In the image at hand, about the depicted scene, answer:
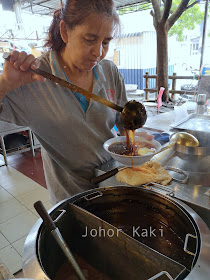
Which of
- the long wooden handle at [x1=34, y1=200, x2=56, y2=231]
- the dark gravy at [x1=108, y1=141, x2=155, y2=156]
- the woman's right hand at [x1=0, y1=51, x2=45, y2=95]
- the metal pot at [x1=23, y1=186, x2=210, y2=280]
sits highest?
the woman's right hand at [x1=0, y1=51, x2=45, y2=95]

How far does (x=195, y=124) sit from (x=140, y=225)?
1179 mm

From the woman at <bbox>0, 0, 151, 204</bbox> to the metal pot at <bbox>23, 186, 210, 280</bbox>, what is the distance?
36cm

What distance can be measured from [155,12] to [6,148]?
388 centimetres

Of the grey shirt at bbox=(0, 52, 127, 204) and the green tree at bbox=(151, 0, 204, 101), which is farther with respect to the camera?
the green tree at bbox=(151, 0, 204, 101)

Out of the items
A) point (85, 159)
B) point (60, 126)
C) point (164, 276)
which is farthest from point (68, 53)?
point (164, 276)

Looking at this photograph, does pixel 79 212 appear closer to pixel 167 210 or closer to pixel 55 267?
pixel 55 267

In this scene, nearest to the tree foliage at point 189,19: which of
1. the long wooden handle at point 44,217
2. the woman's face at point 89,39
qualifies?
the woman's face at point 89,39

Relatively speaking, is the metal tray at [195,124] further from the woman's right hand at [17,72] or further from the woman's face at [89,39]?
the woman's right hand at [17,72]

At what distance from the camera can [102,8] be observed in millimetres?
1029

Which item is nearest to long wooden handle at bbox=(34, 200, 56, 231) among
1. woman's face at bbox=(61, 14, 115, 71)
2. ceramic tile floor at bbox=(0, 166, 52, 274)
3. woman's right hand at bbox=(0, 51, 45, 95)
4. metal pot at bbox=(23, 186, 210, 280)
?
metal pot at bbox=(23, 186, 210, 280)

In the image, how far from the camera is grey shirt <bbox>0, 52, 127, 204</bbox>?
116 centimetres

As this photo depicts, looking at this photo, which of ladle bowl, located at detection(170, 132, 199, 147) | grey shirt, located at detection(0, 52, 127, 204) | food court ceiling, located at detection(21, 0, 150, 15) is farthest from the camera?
food court ceiling, located at detection(21, 0, 150, 15)

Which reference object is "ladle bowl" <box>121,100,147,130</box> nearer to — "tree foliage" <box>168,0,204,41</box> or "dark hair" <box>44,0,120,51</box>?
"dark hair" <box>44,0,120,51</box>

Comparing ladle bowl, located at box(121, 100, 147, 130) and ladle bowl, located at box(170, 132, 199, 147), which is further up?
ladle bowl, located at box(121, 100, 147, 130)
